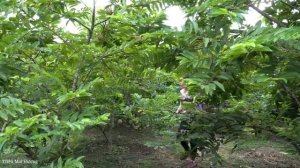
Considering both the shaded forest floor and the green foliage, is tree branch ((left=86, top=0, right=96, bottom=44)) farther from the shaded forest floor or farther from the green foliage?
the shaded forest floor

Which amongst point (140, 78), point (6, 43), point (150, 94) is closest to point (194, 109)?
point (140, 78)

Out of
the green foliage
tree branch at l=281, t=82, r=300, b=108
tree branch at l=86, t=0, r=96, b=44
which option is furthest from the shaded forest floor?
tree branch at l=86, t=0, r=96, b=44

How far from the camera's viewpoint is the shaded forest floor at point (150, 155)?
4406mm

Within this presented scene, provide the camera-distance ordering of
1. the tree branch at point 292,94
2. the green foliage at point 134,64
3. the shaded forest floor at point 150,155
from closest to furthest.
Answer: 1. the green foliage at point 134,64
2. the tree branch at point 292,94
3. the shaded forest floor at point 150,155

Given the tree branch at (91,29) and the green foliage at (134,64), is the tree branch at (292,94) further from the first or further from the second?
the tree branch at (91,29)

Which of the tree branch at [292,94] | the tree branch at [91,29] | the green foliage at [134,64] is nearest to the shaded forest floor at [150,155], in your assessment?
the green foliage at [134,64]

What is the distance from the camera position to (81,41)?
2.72 meters

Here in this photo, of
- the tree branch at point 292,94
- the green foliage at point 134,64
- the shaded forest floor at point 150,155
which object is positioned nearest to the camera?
the green foliage at point 134,64

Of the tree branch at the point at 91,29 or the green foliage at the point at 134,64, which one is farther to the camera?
the tree branch at the point at 91,29

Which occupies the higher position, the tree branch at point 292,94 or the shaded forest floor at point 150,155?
the tree branch at point 292,94

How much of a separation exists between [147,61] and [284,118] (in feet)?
3.86

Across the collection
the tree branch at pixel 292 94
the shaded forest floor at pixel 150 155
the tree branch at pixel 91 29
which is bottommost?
the shaded forest floor at pixel 150 155

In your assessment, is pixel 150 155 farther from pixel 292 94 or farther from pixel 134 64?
pixel 292 94

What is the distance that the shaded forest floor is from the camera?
14.5 ft
